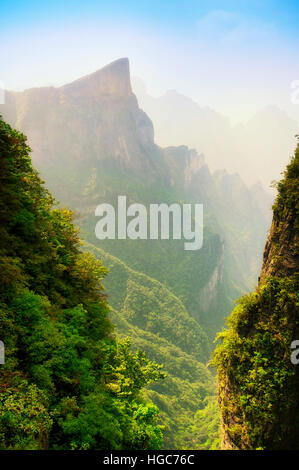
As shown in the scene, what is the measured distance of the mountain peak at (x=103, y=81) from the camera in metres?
127

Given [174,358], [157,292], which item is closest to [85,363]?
[174,358]

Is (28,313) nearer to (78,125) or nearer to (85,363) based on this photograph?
(85,363)

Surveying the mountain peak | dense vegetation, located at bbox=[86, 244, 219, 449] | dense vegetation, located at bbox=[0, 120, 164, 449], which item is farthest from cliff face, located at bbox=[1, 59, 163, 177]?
dense vegetation, located at bbox=[0, 120, 164, 449]

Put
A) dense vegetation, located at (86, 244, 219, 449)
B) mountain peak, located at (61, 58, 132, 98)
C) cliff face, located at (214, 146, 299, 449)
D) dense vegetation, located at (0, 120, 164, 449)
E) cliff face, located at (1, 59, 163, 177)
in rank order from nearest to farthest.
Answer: dense vegetation, located at (0, 120, 164, 449)
cliff face, located at (214, 146, 299, 449)
dense vegetation, located at (86, 244, 219, 449)
cliff face, located at (1, 59, 163, 177)
mountain peak, located at (61, 58, 132, 98)

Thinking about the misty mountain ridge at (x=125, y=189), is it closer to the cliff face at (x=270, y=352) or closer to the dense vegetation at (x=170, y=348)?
the dense vegetation at (x=170, y=348)

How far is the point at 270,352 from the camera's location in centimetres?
1298

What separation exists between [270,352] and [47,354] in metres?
11.0

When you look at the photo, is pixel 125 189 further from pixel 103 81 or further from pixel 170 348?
pixel 170 348

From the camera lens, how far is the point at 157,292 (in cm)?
8881

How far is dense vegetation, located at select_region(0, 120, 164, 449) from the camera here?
243 inches

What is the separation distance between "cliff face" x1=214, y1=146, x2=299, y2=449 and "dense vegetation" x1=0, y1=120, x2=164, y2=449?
215 inches

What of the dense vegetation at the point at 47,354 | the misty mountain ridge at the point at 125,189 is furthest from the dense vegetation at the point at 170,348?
the dense vegetation at the point at 47,354

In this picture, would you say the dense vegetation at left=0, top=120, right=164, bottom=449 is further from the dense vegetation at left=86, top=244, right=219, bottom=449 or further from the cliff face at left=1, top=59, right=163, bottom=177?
the cliff face at left=1, top=59, right=163, bottom=177
